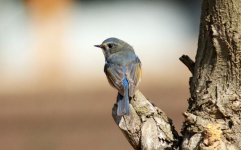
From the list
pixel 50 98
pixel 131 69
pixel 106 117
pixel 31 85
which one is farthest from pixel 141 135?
pixel 31 85

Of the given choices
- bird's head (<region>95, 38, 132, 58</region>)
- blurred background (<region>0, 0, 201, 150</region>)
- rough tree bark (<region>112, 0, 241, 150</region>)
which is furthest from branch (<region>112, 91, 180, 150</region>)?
blurred background (<region>0, 0, 201, 150</region>)

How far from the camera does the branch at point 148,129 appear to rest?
8.91 ft

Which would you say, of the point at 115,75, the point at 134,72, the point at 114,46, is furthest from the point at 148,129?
the point at 114,46

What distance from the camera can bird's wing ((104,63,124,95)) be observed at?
394cm

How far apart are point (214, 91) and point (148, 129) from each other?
271 mm

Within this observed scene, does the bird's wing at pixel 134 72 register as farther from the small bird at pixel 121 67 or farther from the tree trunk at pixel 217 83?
the tree trunk at pixel 217 83

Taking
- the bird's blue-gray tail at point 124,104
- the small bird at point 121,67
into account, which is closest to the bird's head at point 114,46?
the small bird at point 121,67

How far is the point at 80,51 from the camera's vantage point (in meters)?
10.2

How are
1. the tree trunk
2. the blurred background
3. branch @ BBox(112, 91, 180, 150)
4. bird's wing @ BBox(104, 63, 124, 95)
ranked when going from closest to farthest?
the tree trunk < branch @ BBox(112, 91, 180, 150) < bird's wing @ BBox(104, 63, 124, 95) < the blurred background

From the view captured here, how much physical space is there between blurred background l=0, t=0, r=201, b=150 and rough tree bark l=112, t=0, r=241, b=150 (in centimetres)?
624

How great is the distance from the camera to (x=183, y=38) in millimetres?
9953

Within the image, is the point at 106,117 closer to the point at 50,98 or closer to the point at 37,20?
the point at 50,98

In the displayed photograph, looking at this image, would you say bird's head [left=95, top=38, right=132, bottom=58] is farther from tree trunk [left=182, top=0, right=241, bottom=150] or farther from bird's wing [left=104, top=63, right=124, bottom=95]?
tree trunk [left=182, top=0, right=241, bottom=150]

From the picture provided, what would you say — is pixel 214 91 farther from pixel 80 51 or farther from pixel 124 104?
pixel 80 51
